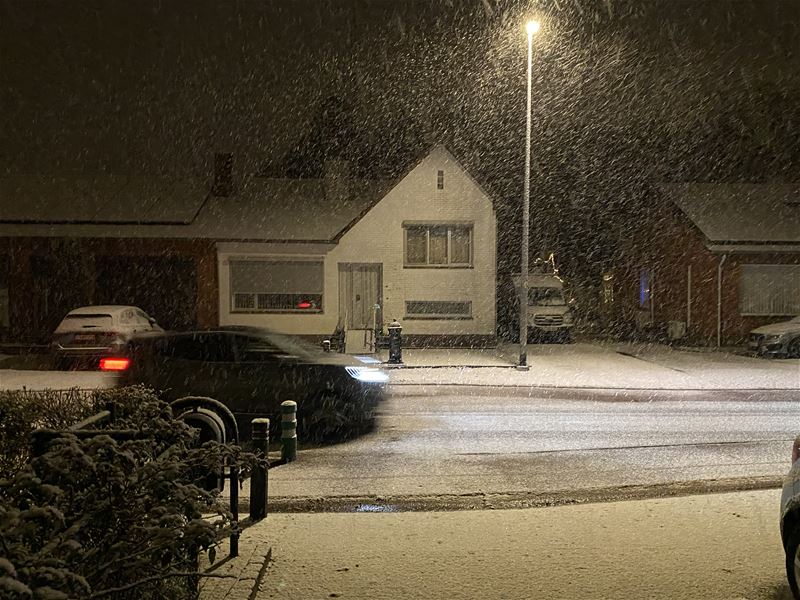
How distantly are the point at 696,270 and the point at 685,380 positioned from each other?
1138 centimetres

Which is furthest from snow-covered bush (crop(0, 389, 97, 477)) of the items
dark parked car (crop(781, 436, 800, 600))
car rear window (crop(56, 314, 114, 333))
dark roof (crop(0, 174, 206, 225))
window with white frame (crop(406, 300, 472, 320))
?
dark roof (crop(0, 174, 206, 225))

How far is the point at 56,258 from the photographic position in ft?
86.9

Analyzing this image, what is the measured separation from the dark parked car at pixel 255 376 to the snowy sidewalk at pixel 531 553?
3.76m

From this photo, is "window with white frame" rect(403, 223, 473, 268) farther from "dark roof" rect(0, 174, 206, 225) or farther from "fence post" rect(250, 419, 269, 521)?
"fence post" rect(250, 419, 269, 521)

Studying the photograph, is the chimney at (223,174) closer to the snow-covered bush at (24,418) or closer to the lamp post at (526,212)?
the lamp post at (526,212)

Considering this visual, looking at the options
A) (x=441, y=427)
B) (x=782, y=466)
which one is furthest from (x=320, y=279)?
(x=782, y=466)

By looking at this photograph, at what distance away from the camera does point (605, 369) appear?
20.5 metres

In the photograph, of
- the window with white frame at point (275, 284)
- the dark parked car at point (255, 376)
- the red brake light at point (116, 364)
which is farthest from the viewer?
the window with white frame at point (275, 284)

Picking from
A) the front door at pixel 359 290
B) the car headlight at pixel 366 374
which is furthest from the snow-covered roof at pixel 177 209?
the car headlight at pixel 366 374

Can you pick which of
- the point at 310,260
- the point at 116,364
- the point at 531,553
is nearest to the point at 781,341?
the point at 310,260

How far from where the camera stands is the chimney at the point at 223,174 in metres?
30.1

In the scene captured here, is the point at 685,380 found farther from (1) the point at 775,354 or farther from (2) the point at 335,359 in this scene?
(2) the point at 335,359

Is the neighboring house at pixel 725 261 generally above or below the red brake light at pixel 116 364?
above

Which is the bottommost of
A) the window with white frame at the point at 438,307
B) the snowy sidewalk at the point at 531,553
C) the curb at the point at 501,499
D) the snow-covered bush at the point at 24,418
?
the curb at the point at 501,499
